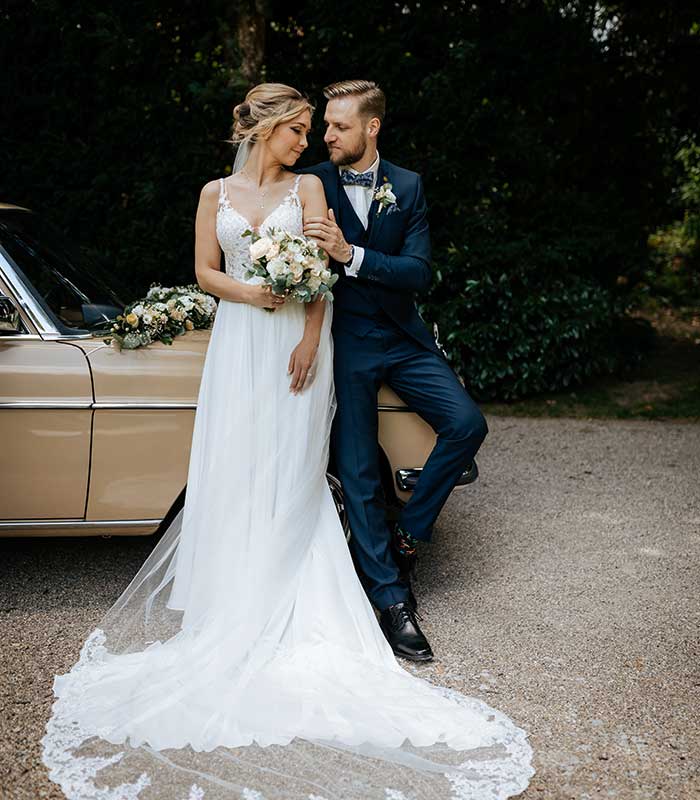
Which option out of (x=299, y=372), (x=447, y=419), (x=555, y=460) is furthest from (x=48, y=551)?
(x=555, y=460)

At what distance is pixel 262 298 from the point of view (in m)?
3.64

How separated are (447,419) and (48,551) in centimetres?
228

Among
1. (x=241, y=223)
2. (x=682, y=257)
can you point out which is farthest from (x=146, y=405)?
(x=682, y=257)

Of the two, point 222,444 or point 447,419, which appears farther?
point 447,419

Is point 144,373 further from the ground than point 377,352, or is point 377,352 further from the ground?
point 377,352

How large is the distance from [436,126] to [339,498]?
15.9ft

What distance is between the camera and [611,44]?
29.7 ft

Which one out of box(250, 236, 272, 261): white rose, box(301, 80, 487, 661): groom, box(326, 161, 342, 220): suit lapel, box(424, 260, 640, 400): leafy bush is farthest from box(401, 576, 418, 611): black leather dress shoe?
box(424, 260, 640, 400): leafy bush

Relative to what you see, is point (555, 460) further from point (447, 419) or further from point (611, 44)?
point (611, 44)

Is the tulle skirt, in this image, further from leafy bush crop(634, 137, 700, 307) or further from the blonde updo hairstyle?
leafy bush crop(634, 137, 700, 307)

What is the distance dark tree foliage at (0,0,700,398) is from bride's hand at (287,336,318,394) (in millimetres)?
4327

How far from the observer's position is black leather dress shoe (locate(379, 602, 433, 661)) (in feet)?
12.1

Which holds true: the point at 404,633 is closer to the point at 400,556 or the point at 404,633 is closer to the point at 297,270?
the point at 400,556

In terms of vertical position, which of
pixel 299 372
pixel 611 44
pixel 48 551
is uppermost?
pixel 611 44
